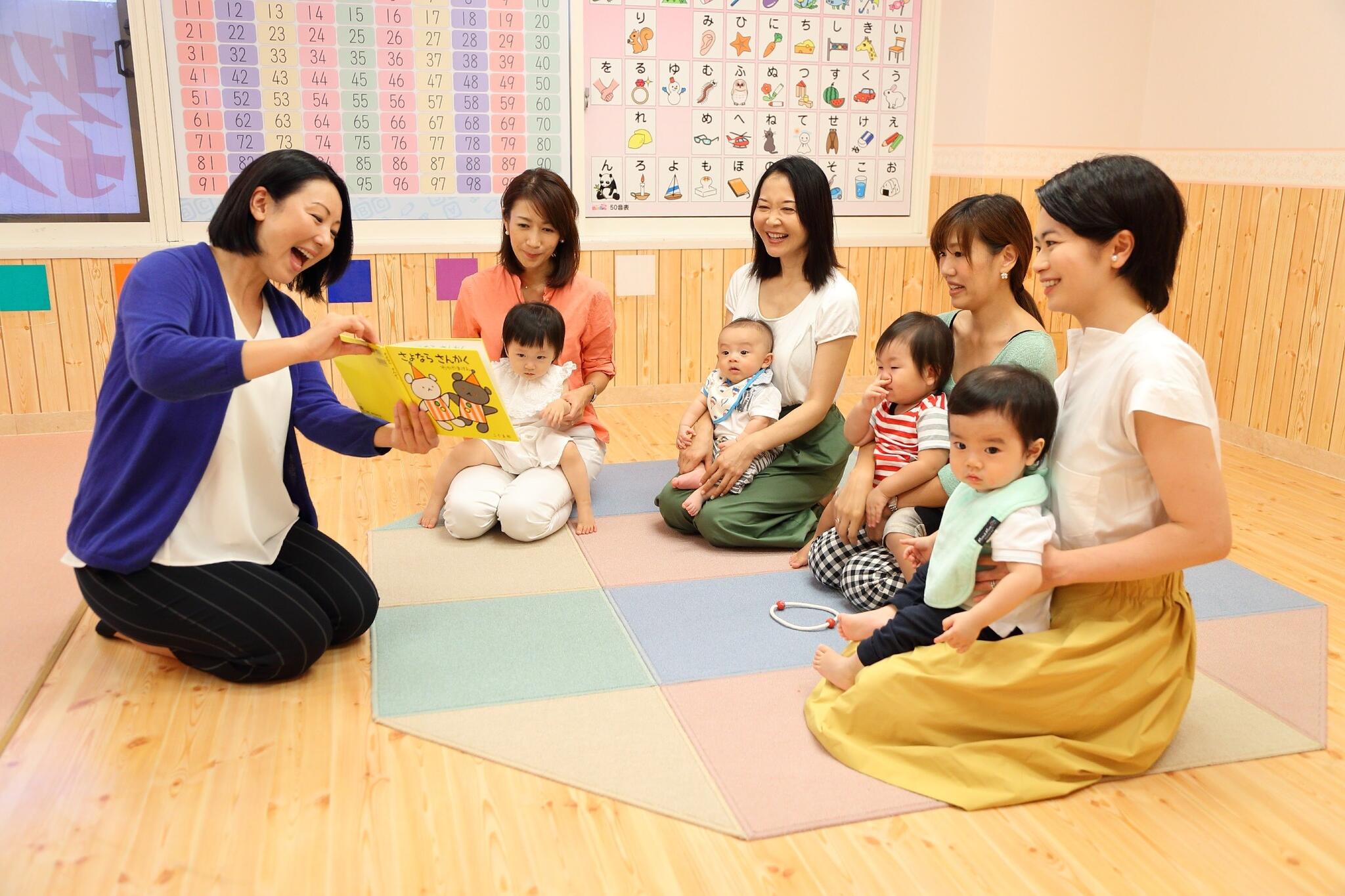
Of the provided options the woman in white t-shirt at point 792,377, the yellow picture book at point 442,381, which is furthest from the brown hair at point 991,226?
the yellow picture book at point 442,381

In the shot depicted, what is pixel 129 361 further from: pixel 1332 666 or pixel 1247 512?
pixel 1247 512

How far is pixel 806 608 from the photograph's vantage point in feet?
9.18

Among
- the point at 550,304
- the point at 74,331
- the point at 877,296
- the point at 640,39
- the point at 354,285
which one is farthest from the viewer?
the point at 877,296

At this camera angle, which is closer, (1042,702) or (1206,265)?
(1042,702)

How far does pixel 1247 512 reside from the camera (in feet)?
12.0

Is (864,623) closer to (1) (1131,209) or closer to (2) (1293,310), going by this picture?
(1) (1131,209)

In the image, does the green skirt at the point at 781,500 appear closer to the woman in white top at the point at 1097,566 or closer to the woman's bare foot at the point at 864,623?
the woman's bare foot at the point at 864,623

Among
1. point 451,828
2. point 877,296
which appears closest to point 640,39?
point 877,296

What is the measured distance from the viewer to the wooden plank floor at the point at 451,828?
1739 millimetres

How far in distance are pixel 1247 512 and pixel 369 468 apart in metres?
3.17

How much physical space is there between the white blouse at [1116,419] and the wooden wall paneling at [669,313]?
321 centimetres

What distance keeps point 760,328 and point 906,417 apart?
599 millimetres

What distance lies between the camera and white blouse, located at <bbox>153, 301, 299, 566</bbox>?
2.32 m

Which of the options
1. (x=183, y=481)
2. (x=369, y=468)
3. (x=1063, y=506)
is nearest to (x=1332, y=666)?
(x=1063, y=506)
